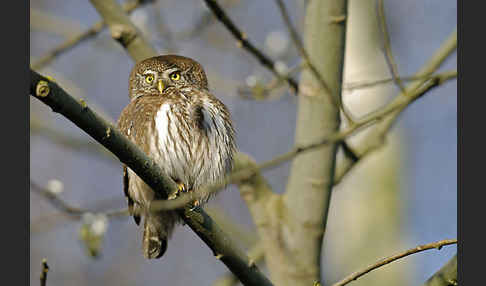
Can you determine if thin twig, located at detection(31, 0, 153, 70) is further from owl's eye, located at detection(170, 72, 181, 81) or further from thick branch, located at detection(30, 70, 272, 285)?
thick branch, located at detection(30, 70, 272, 285)

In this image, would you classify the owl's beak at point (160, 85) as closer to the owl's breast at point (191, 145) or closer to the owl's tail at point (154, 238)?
the owl's breast at point (191, 145)

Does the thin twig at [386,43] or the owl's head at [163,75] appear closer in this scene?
the thin twig at [386,43]

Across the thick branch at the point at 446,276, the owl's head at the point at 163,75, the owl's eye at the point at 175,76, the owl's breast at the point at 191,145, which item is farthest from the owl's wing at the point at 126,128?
the thick branch at the point at 446,276

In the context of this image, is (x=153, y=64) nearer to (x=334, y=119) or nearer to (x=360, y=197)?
(x=334, y=119)

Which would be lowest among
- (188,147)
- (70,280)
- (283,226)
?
(70,280)

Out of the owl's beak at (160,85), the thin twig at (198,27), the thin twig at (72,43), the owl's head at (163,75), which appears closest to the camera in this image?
the owl's beak at (160,85)

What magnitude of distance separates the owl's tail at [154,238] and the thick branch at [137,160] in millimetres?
1251

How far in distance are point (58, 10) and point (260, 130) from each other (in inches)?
156

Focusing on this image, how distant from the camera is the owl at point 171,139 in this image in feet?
11.8

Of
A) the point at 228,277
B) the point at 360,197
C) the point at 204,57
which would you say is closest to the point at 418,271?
the point at 360,197

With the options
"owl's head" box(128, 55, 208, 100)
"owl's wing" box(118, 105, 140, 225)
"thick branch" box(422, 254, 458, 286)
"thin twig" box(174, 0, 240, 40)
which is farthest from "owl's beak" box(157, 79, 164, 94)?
"thick branch" box(422, 254, 458, 286)

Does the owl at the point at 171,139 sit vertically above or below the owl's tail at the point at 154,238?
above

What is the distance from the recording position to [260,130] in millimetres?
11008

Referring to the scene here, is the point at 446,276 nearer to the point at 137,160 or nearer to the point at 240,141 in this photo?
the point at 137,160
